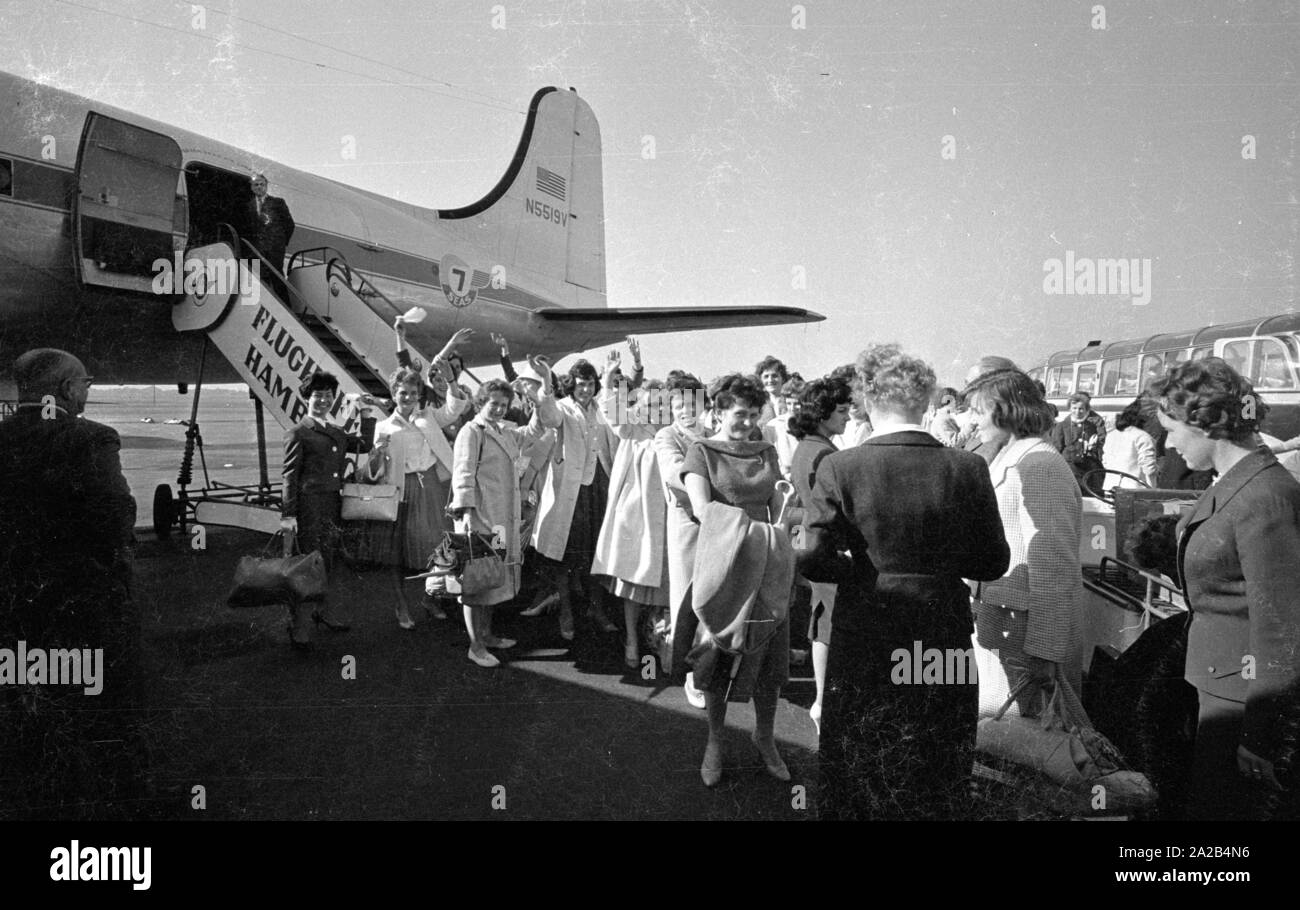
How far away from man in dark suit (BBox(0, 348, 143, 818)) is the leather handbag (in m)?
1.86

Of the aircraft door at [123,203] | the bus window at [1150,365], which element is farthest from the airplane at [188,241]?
the bus window at [1150,365]

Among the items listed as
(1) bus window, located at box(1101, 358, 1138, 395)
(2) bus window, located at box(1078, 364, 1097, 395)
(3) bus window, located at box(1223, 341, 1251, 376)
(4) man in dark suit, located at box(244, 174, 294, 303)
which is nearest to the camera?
(3) bus window, located at box(1223, 341, 1251, 376)

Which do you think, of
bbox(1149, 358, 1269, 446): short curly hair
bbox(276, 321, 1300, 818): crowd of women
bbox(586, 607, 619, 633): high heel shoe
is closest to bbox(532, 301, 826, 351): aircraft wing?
bbox(586, 607, 619, 633): high heel shoe

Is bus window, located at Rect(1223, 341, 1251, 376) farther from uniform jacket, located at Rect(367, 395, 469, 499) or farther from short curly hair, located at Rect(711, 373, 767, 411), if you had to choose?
uniform jacket, located at Rect(367, 395, 469, 499)

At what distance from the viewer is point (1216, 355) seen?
6316 millimetres

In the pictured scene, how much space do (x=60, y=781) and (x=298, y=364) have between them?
10.6 ft

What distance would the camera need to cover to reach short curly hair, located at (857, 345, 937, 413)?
219 centimetres

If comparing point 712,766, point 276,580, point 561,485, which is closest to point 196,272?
point 276,580

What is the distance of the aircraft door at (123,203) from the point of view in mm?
4938

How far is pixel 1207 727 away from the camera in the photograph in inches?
79.7

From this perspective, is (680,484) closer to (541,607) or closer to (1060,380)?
(541,607)

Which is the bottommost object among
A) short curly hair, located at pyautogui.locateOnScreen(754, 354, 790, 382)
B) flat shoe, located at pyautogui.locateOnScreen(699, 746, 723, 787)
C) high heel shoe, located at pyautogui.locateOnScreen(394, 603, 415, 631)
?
flat shoe, located at pyautogui.locateOnScreen(699, 746, 723, 787)

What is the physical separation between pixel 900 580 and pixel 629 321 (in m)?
9.33

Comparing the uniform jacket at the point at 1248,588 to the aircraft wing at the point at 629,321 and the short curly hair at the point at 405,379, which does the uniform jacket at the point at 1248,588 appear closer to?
the short curly hair at the point at 405,379
